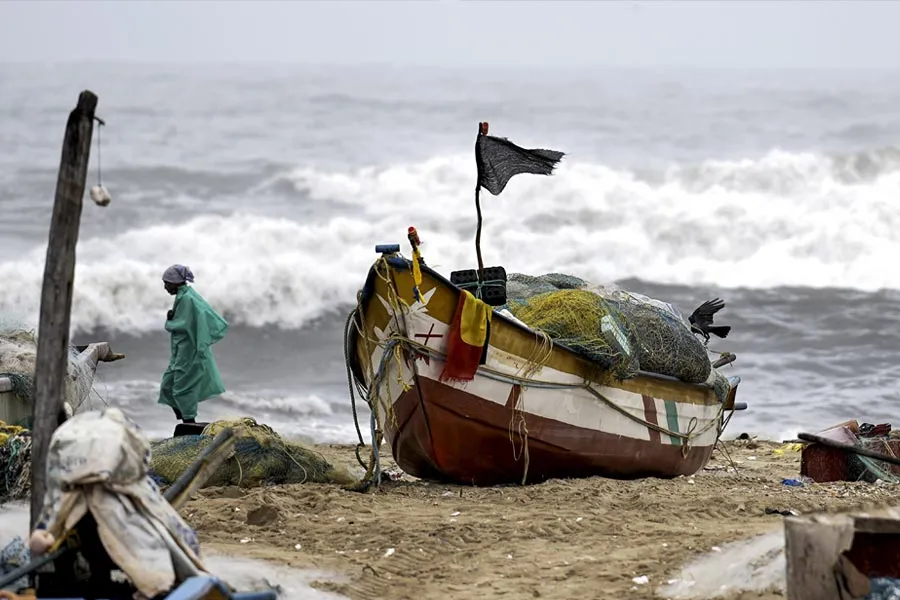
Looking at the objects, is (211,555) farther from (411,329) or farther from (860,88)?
(860,88)

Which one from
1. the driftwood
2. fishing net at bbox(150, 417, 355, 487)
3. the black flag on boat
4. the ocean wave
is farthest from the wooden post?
the ocean wave

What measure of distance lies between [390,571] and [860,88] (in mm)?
53064

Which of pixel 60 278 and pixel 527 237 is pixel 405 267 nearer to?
pixel 60 278

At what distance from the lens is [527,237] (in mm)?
30312

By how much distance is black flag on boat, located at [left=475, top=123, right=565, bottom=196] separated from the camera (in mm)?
10797

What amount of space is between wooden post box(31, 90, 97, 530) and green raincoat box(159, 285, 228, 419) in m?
4.82

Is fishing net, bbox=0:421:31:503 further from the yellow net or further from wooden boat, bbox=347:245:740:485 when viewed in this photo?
the yellow net

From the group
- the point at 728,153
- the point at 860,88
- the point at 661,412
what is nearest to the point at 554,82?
the point at 860,88

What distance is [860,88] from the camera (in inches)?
2232

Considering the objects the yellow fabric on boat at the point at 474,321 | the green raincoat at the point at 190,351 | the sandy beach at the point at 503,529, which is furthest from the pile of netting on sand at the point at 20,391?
the yellow fabric on boat at the point at 474,321

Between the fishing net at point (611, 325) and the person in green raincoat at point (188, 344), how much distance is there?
246cm

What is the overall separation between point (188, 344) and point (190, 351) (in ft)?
0.21

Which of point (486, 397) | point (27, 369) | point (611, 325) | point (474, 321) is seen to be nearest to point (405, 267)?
point (474, 321)

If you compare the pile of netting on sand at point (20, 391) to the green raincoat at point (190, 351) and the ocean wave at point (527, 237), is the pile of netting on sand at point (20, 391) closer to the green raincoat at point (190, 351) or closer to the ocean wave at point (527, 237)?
the green raincoat at point (190, 351)
